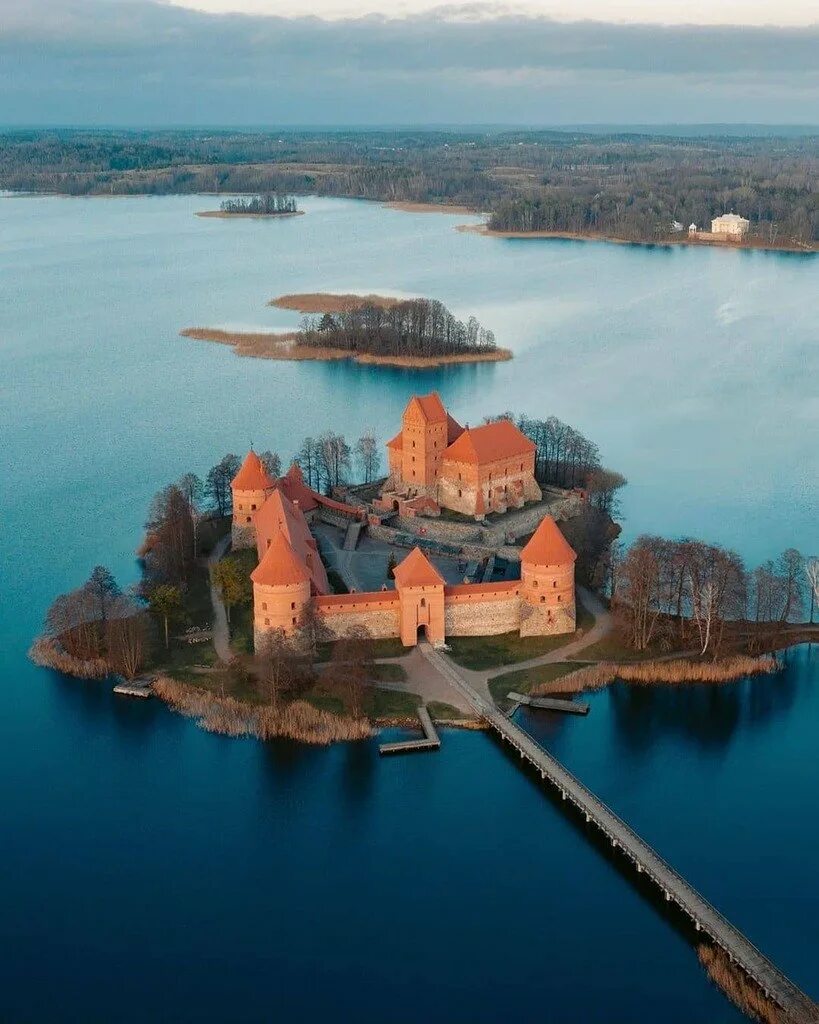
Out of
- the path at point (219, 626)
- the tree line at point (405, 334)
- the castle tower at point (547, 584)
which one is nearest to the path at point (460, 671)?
the castle tower at point (547, 584)

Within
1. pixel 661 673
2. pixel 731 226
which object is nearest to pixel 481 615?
pixel 661 673

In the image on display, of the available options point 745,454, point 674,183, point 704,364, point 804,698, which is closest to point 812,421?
point 745,454

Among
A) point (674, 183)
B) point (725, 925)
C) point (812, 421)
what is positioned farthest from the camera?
point (674, 183)

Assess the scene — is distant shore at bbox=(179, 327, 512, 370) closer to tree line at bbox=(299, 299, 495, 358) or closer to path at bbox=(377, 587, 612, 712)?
tree line at bbox=(299, 299, 495, 358)

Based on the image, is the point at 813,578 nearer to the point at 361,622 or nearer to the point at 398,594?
the point at 398,594

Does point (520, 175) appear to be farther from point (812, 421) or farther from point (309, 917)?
point (309, 917)

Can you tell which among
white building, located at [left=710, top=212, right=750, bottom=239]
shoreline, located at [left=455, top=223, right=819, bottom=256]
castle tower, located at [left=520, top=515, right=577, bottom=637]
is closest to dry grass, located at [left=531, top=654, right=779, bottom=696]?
castle tower, located at [left=520, top=515, right=577, bottom=637]
